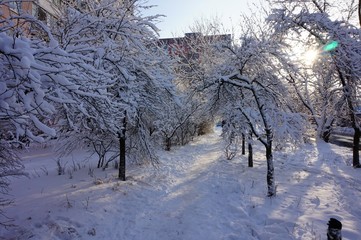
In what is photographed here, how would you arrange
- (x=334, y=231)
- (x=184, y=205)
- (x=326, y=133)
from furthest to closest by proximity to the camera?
(x=326, y=133) → (x=184, y=205) → (x=334, y=231)

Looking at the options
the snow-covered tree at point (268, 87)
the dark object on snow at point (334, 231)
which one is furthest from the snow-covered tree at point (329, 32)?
the dark object on snow at point (334, 231)

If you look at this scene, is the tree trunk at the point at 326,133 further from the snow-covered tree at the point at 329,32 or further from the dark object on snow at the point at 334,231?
the dark object on snow at the point at 334,231

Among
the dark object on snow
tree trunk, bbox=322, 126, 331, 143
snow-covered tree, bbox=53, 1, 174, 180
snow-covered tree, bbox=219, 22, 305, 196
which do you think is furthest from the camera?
tree trunk, bbox=322, 126, 331, 143

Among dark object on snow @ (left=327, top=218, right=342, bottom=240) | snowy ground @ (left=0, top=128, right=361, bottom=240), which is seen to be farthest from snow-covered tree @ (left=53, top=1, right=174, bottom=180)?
dark object on snow @ (left=327, top=218, right=342, bottom=240)

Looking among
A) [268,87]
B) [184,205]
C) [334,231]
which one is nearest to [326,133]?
[268,87]

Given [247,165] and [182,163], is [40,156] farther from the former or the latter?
[247,165]

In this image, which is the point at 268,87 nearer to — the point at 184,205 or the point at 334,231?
the point at 184,205

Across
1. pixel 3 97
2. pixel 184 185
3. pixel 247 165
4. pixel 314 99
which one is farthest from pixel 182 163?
pixel 314 99

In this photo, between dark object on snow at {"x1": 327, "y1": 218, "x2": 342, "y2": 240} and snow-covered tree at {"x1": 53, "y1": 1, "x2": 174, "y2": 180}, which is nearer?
dark object on snow at {"x1": 327, "y1": 218, "x2": 342, "y2": 240}

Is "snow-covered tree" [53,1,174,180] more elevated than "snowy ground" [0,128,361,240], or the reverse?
"snow-covered tree" [53,1,174,180]

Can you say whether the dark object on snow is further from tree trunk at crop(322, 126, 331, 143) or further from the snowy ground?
tree trunk at crop(322, 126, 331, 143)

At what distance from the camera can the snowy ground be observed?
565cm

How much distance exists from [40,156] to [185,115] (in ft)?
30.6

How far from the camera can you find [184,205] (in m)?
7.42
